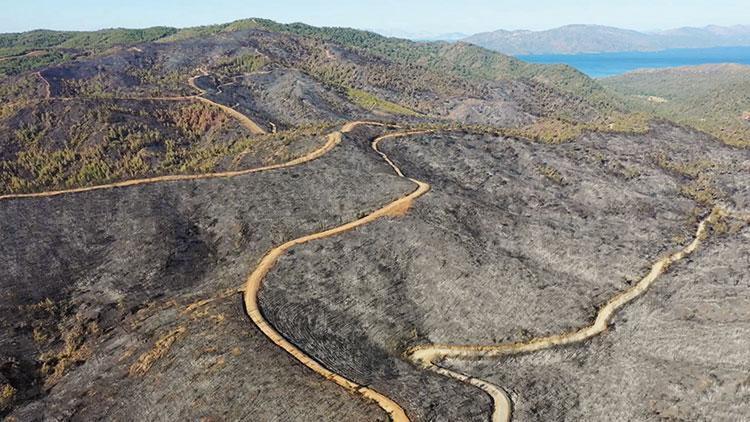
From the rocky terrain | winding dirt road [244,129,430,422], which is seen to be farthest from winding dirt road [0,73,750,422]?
the rocky terrain

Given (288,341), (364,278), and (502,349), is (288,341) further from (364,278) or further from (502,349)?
(502,349)

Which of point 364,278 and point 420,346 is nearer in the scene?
point 420,346

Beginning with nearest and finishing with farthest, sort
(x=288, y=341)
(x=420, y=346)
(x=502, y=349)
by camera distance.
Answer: (x=288, y=341) < (x=502, y=349) < (x=420, y=346)

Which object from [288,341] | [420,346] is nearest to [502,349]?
[420,346]

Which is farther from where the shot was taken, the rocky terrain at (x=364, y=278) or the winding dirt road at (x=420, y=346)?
the rocky terrain at (x=364, y=278)

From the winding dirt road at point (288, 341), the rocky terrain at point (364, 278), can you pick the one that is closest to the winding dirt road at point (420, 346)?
the winding dirt road at point (288, 341)

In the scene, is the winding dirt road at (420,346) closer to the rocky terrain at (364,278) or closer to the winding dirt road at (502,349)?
the winding dirt road at (502,349)

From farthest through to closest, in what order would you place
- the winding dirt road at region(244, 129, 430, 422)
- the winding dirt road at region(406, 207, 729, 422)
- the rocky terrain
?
1. the winding dirt road at region(406, 207, 729, 422)
2. the rocky terrain
3. the winding dirt road at region(244, 129, 430, 422)

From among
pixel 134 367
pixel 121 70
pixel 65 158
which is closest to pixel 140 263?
pixel 134 367

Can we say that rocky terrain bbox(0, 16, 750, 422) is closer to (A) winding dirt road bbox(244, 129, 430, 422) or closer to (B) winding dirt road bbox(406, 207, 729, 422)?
(A) winding dirt road bbox(244, 129, 430, 422)

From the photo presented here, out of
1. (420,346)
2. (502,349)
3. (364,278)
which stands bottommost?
(502,349)
